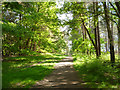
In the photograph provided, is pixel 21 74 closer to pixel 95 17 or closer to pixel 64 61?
pixel 95 17

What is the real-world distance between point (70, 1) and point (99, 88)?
12363 mm

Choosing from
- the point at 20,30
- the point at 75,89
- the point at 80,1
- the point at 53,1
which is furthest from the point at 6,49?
the point at 75,89

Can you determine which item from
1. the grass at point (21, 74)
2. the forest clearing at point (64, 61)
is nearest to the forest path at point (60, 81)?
the forest clearing at point (64, 61)

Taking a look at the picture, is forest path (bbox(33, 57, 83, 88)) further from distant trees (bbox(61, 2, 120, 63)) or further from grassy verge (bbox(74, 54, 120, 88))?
distant trees (bbox(61, 2, 120, 63))

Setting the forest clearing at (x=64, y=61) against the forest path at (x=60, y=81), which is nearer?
the forest path at (x=60, y=81)

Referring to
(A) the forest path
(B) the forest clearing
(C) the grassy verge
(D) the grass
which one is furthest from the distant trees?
(D) the grass

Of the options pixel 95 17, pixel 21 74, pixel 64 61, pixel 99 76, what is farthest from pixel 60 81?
pixel 64 61

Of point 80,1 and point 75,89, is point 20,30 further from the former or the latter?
point 75,89

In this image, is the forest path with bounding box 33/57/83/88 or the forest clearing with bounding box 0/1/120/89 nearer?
the forest path with bounding box 33/57/83/88

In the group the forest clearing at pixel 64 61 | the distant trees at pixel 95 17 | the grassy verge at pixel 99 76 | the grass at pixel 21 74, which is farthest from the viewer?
the distant trees at pixel 95 17

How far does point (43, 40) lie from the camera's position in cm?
2578

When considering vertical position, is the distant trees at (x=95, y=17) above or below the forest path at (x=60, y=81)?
above

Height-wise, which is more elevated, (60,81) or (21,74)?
(21,74)

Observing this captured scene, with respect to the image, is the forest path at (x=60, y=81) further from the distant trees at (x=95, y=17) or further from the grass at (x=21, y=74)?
the distant trees at (x=95, y=17)
